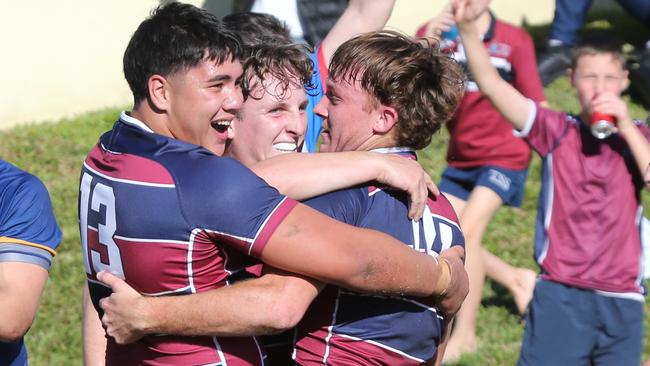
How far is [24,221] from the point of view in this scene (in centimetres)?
355

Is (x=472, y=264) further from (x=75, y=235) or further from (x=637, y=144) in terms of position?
A: (x=75, y=235)

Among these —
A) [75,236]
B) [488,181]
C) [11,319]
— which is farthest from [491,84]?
[75,236]

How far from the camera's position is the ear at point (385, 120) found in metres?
3.20

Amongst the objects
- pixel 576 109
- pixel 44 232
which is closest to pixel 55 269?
pixel 44 232

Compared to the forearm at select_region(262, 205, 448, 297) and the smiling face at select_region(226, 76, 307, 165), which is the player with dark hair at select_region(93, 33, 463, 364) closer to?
the forearm at select_region(262, 205, 448, 297)

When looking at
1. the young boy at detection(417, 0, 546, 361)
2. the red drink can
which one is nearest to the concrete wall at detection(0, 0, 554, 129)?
the young boy at detection(417, 0, 546, 361)

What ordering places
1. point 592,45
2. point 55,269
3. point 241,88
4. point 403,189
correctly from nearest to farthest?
point 403,189 < point 241,88 < point 592,45 < point 55,269

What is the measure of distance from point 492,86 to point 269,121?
1.95 metres

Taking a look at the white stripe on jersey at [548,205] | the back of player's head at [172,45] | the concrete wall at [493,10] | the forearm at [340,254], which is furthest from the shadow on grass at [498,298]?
the back of player's head at [172,45]

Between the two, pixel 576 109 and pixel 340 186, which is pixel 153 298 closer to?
pixel 340 186

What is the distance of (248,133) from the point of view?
3.64 meters

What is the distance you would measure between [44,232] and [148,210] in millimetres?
834

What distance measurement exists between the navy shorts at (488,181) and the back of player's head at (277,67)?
306cm

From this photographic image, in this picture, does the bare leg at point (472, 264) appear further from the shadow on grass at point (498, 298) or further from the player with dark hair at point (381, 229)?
the player with dark hair at point (381, 229)
